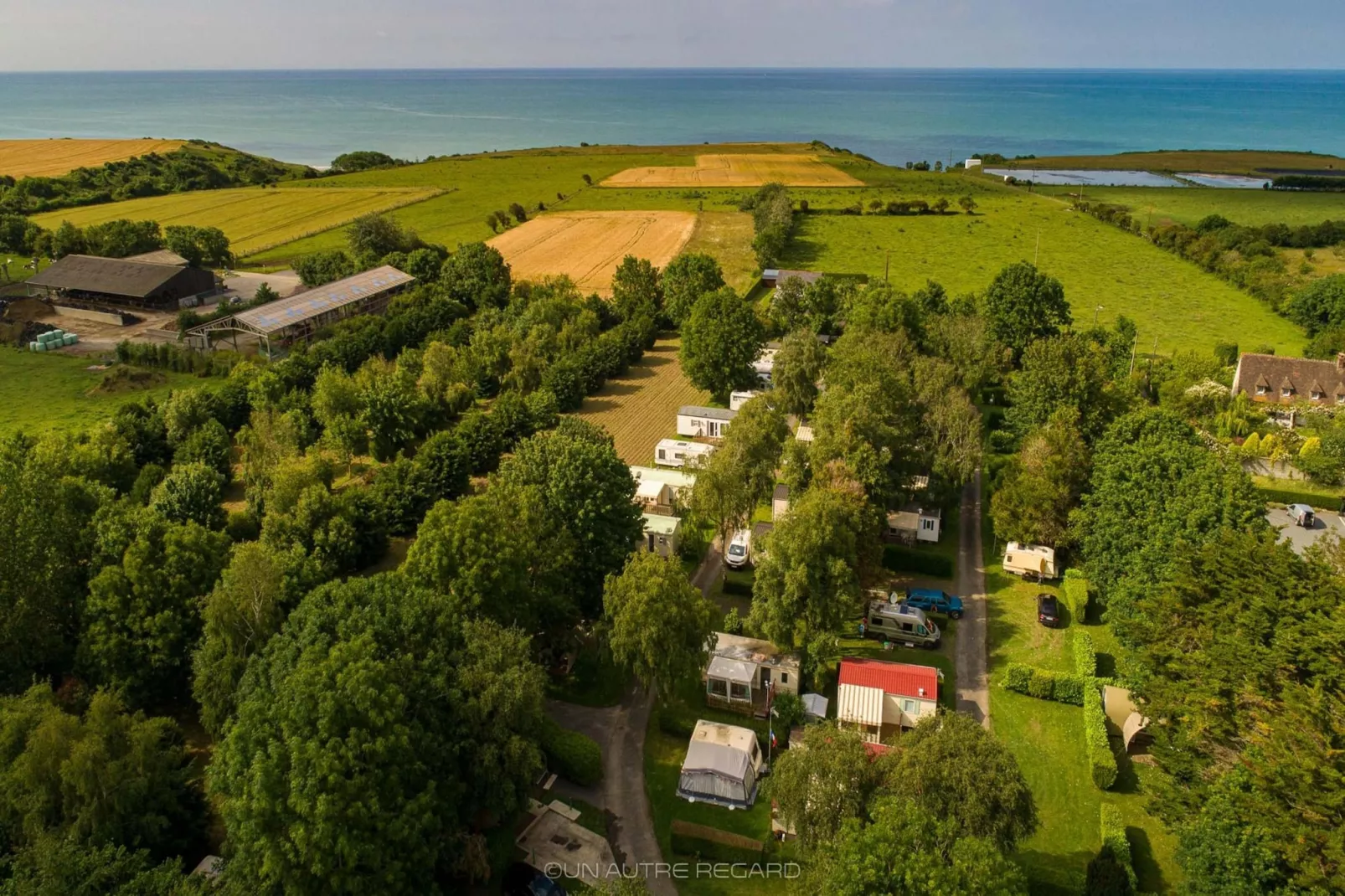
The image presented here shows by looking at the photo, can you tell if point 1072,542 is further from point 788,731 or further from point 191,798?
point 191,798

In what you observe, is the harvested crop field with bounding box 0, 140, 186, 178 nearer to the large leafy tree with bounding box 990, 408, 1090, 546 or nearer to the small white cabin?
the small white cabin

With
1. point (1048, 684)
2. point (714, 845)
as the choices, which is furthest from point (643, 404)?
point (714, 845)

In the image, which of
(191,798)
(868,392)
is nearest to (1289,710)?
(868,392)

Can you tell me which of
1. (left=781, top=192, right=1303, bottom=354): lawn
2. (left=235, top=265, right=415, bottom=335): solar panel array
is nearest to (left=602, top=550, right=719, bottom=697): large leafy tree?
(left=235, top=265, right=415, bottom=335): solar panel array

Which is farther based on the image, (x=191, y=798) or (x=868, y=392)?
(x=868, y=392)

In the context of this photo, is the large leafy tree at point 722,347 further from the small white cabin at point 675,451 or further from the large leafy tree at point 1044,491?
the large leafy tree at point 1044,491

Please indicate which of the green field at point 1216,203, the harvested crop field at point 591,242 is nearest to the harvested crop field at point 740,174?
the harvested crop field at point 591,242
